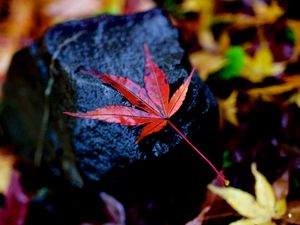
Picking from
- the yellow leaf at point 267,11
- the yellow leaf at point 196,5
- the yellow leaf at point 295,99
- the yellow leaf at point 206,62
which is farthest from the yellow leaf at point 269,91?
the yellow leaf at point 196,5

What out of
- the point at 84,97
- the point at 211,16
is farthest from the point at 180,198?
the point at 211,16

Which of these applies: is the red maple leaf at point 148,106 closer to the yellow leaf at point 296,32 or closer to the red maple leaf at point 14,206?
the red maple leaf at point 14,206

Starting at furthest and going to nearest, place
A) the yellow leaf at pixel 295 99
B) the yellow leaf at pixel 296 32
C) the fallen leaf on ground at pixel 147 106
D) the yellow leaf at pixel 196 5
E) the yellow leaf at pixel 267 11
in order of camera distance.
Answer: the yellow leaf at pixel 196 5 < the yellow leaf at pixel 267 11 < the yellow leaf at pixel 296 32 < the yellow leaf at pixel 295 99 < the fallen leaf on ground at pixel 147 106

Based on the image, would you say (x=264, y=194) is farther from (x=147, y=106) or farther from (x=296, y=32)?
(x=296, y=32)

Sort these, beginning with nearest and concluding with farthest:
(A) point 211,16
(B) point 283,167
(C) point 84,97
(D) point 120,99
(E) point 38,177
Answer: (D) point 120,99 → (C) point 84,97 → (B) point 283,167 → (E) point 38,177 → (A) point 211,16

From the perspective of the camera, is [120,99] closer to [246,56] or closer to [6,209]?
[6,209]

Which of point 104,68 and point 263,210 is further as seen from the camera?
point 104,68
